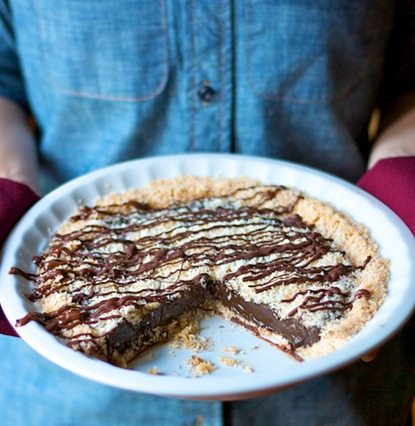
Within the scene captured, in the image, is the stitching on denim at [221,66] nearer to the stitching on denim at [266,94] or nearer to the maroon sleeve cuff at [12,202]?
the stitching on denim at [266,94]

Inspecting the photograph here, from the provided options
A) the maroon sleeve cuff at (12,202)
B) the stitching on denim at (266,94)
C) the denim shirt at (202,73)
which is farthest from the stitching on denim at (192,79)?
the maroon sleeve cuff at (12,202)

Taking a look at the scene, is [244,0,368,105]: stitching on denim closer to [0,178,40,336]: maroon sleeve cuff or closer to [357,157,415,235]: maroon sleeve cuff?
[357,157,415,235]: maroon sleeve cuff

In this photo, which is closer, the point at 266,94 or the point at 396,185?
the point at 396,185

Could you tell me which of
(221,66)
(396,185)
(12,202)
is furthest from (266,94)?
(12,202)

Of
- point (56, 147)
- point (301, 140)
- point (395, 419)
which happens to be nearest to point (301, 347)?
point (395, 419)

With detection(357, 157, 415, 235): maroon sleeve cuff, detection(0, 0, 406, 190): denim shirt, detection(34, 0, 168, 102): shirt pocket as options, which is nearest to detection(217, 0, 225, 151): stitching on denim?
detection(0, 0, 406, 190): denim shirt

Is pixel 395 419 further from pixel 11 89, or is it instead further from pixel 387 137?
pixel 11 89

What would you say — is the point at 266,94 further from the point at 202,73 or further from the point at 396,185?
the point at 396,185

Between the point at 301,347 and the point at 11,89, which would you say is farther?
the point at 11,89
